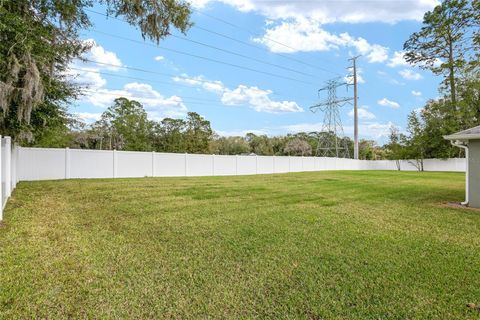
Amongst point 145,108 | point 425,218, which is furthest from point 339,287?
point 145,108

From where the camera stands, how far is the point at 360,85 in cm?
3434

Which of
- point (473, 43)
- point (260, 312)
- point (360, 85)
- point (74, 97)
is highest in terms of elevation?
point (360, 85)

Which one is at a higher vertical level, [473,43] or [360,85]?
[360,85]

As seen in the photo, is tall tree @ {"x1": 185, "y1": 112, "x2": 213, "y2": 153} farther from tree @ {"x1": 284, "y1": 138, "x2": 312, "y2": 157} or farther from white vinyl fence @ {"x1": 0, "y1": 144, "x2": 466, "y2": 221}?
tree @ {"x1": 284, "y1": 138, "x2": 312, "y2": 157}

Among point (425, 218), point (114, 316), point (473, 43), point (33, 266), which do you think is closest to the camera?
point (114, 316)

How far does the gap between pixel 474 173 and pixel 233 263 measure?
24.9 feet

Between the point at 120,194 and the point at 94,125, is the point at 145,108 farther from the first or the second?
the point at 120,194

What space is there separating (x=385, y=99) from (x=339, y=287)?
27.6m

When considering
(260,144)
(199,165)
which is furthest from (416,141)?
(260,144)

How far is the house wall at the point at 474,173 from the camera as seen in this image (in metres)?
7.86

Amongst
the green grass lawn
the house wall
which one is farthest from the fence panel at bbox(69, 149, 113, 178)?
the house wall

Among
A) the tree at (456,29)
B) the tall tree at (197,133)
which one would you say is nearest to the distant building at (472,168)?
the tree at (456,29)

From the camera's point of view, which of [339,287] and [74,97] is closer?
Result: [339,287]

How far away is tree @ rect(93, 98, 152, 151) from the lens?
3222 centimetres
